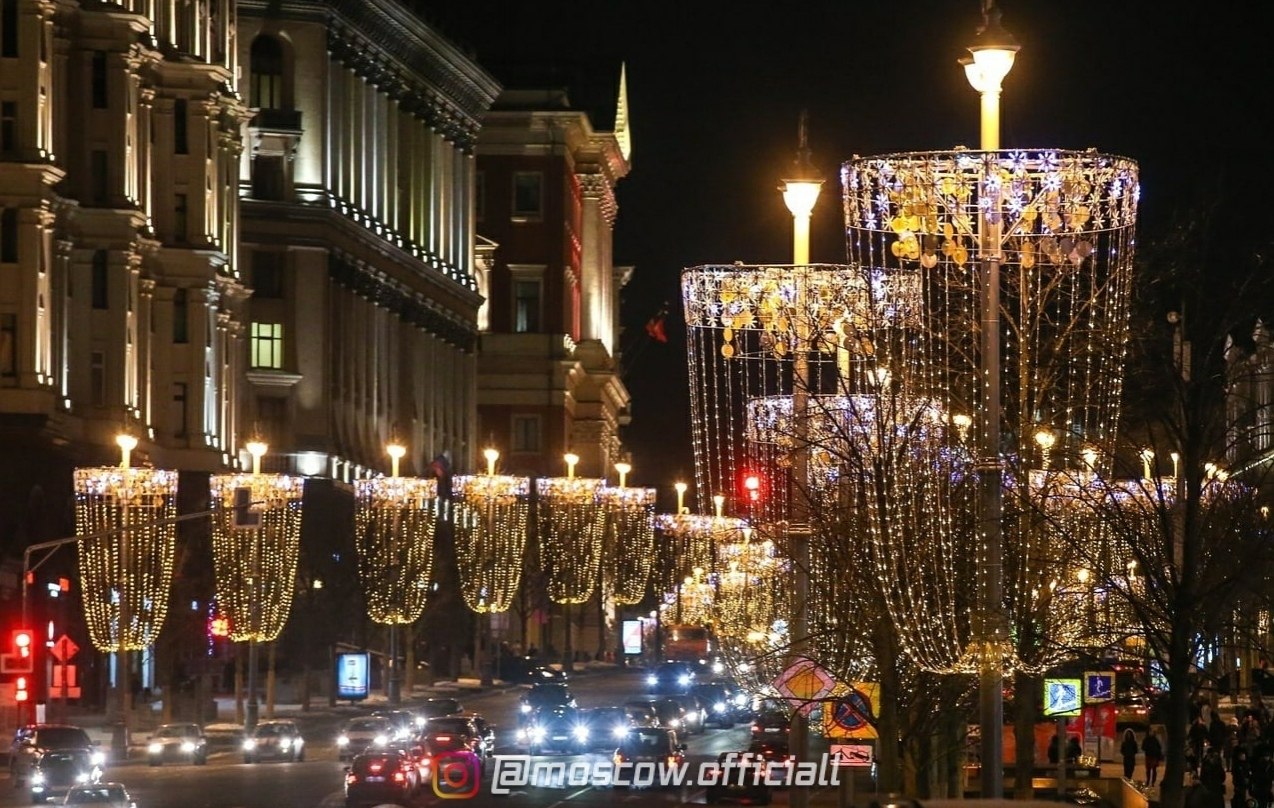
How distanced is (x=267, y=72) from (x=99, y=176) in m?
36.3

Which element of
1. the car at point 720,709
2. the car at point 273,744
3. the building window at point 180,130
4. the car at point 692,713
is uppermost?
the building window at point 180,130

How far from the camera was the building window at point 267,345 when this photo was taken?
124606 millimetres

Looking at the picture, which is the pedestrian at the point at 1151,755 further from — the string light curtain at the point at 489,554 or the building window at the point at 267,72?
the building window at the point at 267,72

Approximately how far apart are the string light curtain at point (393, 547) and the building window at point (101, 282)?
13578 millimetres

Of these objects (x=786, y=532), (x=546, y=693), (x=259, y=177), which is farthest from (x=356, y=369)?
(x=786, y=532)

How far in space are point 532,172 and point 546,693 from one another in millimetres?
100672

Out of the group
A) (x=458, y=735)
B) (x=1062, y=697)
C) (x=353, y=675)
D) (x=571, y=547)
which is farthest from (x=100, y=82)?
(x=1062, y=697)

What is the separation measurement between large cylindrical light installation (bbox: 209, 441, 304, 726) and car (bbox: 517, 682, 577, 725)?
28.3 ft

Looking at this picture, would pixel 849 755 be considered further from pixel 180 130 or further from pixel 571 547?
pixel 571 547

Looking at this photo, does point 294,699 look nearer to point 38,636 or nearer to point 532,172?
point 38,636

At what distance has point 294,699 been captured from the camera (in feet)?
356

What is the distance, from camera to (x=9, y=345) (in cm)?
8206

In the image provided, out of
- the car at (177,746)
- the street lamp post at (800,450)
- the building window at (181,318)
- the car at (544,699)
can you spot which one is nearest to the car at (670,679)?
the building window at (181,318)

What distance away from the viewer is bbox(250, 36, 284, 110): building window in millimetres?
127312
